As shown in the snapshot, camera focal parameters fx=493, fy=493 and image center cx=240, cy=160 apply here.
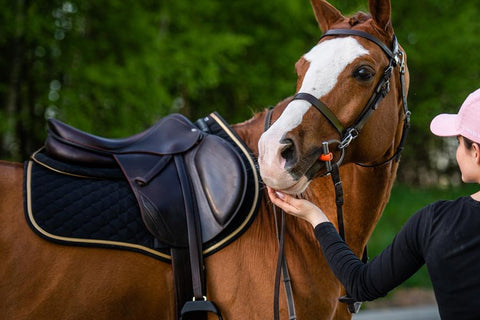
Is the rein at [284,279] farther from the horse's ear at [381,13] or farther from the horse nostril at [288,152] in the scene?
the horse's ear at [381,13]

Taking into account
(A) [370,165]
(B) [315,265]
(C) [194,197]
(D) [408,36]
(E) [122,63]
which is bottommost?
(B) [315,265]

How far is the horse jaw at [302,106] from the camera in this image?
6.19ft

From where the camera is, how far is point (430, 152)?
59.9ft

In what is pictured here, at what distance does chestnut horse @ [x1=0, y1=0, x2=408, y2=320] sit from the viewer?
1.98 m

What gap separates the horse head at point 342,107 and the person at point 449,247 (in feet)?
1.44

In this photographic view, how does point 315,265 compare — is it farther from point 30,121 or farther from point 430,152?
point 430,152

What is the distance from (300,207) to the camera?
2000 mm

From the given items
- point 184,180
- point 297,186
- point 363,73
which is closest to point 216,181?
point 184,180

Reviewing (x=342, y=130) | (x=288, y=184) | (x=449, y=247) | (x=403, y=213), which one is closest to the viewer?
(x=449, y=247)

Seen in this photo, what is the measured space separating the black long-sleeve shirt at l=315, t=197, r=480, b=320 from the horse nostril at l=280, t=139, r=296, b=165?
49 centimetres

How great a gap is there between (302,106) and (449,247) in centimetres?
80

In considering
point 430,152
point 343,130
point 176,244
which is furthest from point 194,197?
point 430,152

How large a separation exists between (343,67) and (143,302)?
130 centimetres

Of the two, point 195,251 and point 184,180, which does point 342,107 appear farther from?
point 195,251
